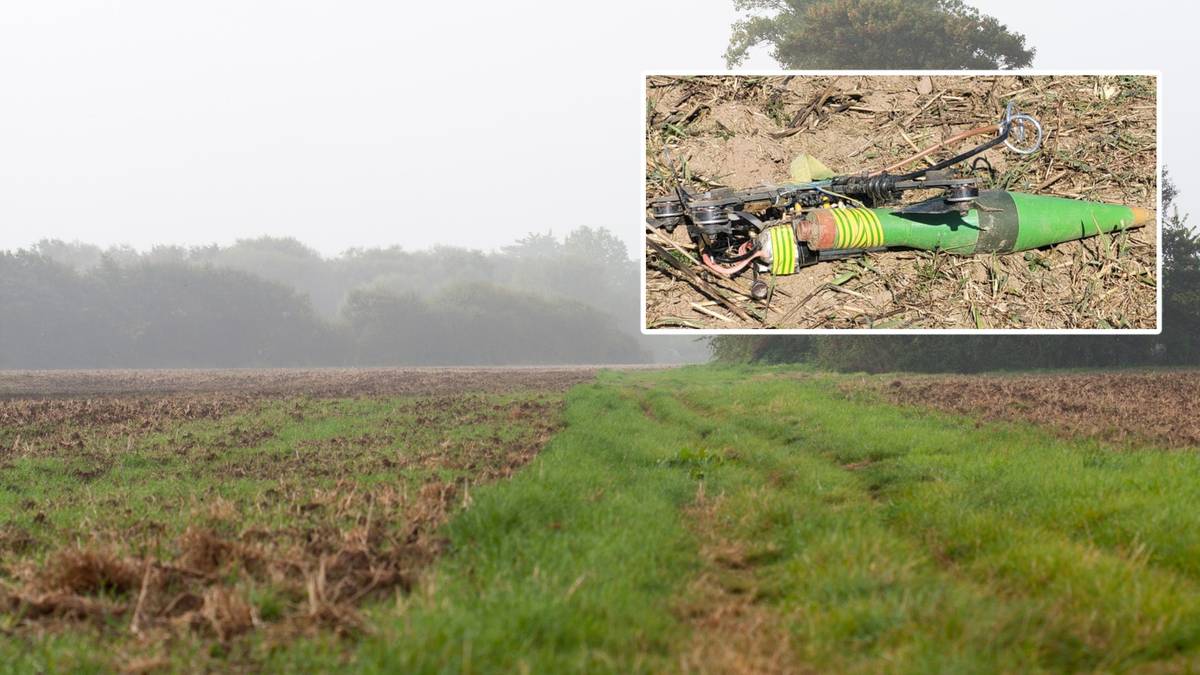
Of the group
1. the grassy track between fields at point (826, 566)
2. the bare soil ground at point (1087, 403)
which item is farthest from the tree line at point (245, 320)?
the grassy track between fields at point (826, 566)

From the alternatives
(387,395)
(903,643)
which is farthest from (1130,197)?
(387,395)

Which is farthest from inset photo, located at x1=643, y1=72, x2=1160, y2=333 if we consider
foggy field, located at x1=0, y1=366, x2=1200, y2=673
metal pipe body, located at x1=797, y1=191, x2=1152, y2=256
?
foggy field, located at x1=0, y1=366, x2=1200, y2=673

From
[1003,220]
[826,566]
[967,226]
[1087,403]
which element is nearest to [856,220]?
[967,226]

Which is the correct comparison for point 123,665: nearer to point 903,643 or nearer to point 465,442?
point 903,643

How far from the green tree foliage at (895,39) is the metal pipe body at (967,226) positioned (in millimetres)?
36197

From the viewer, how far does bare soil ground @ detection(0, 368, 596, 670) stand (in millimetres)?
5918

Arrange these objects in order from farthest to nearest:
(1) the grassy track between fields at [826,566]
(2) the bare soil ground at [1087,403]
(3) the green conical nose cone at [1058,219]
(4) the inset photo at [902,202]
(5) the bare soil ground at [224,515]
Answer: (2) the bare soil ground at [1087,403]
(3) the green conical nose cone at [1058,219]
(4) the inset photo at [902,202]
(5) the bare soil ground at [224,515]
(1) the grassy track between fields at [826,566]

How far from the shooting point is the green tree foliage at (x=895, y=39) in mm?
43688

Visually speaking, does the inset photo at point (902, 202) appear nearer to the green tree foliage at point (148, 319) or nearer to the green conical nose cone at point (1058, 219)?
the green conical nose cone at point (1058, 219)

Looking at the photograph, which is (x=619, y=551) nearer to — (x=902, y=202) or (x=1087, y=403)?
(x=902, y=202)

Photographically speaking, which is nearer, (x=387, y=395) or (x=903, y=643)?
(x=903, y=643)

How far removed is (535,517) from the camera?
8594mm

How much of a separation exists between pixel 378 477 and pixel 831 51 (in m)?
39.6

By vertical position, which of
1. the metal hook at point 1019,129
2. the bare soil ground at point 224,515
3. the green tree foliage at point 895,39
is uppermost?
the green tree foliage at point 895,39
